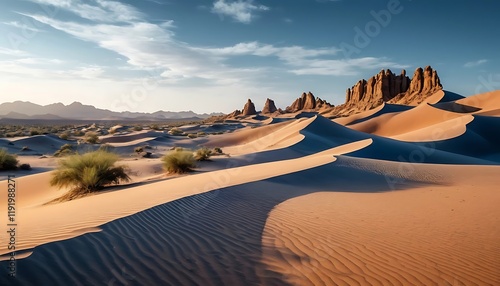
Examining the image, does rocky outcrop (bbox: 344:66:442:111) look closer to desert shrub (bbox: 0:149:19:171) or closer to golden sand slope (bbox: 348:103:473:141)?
golden sand slope (bbox: 348:103:473:141)

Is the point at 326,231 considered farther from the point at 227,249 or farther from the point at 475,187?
the point at 475,187

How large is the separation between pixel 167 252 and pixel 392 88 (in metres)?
106

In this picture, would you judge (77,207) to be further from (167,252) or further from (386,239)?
(386,239)

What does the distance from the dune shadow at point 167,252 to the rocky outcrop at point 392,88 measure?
82.3m

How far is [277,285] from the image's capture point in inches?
154

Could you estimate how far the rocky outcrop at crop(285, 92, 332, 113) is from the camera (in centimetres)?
12011

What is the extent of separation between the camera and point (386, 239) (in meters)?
5.54

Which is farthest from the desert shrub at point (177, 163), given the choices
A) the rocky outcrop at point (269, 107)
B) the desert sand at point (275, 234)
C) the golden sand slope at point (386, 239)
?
the rocky outcrop at point (269, 107)

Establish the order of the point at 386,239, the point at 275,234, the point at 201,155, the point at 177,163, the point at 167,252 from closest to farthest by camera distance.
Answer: the point at 167,252, the point at 386,239, the point at 275,234, the point at 177,163, the point at 201,155

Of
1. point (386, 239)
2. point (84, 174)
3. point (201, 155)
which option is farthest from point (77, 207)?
point (201, 155)

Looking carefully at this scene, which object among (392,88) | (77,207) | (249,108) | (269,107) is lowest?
(77,207)

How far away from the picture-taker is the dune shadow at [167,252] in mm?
3744

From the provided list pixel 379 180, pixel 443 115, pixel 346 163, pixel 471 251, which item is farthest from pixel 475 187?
pixel 443 115

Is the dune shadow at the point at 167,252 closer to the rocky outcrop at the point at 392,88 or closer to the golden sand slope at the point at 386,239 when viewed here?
the golden sand slope at the point at 386,239
